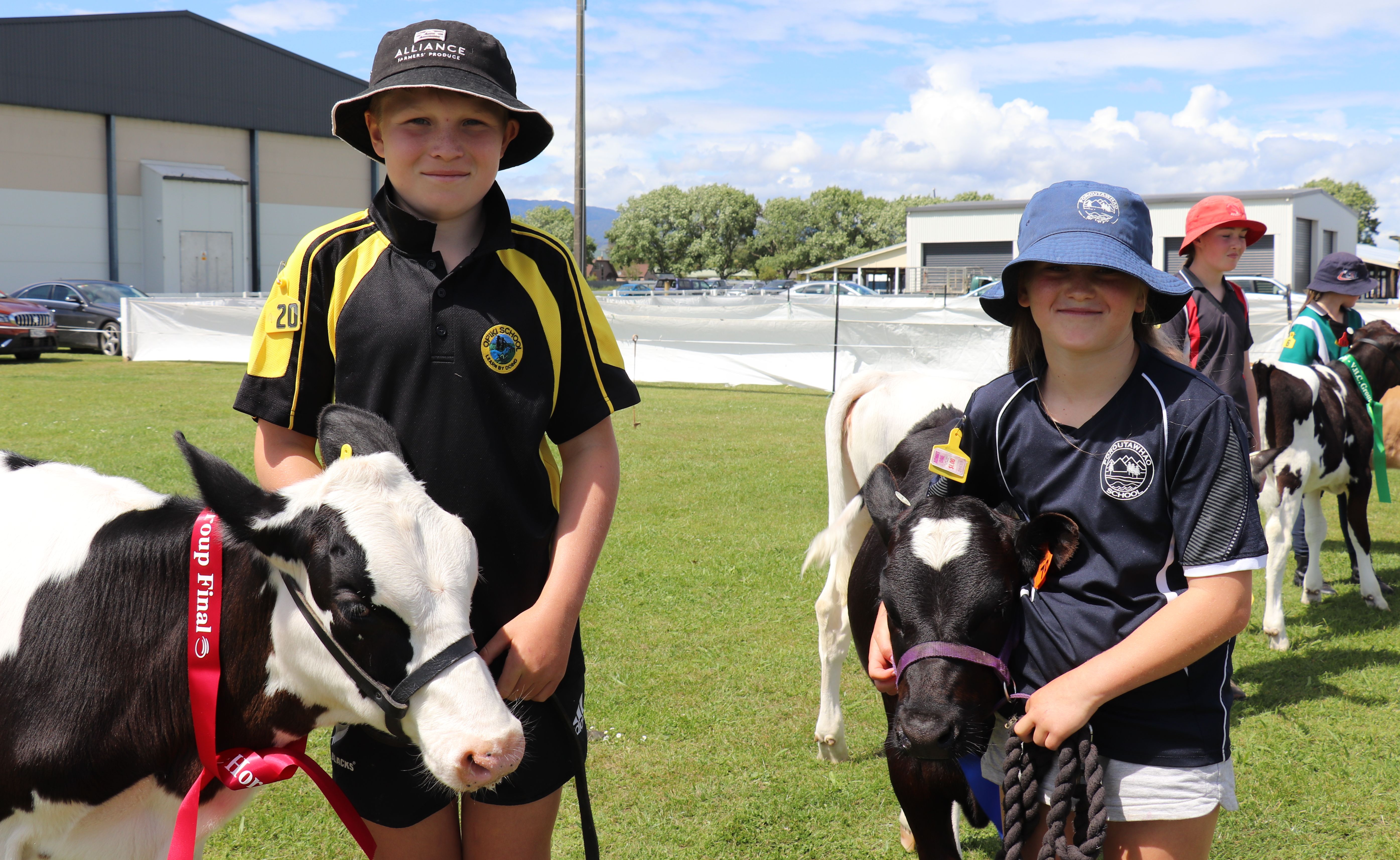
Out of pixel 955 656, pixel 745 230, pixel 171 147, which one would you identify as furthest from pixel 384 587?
pixel 745 230

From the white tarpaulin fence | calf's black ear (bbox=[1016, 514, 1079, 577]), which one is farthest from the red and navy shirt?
the white tarpaulin fence

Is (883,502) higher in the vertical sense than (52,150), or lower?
Result: lower

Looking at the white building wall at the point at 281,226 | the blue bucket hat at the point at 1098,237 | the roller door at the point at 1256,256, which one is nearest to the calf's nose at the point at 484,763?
the blue bucket hat at the point at 1098,237

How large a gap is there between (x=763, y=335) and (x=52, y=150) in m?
27.5

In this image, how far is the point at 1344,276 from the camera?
659cm

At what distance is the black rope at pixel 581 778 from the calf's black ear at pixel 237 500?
61 cm

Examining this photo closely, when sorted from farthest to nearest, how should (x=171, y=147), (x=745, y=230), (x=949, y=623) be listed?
(x=745, y=230)
(x=171, y=147)
(x=949, y=623)

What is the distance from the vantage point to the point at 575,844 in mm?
3545

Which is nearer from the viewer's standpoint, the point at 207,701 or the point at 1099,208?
the point at 207,701

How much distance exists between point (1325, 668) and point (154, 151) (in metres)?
38.1

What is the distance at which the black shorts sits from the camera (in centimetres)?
193

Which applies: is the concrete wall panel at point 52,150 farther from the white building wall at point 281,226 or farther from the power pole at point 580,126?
the power pole at point 580,126

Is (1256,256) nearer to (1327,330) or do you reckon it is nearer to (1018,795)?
(1327,330)

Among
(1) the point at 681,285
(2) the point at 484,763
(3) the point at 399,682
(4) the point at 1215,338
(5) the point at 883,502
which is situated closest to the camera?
(2) the point at 484,763
